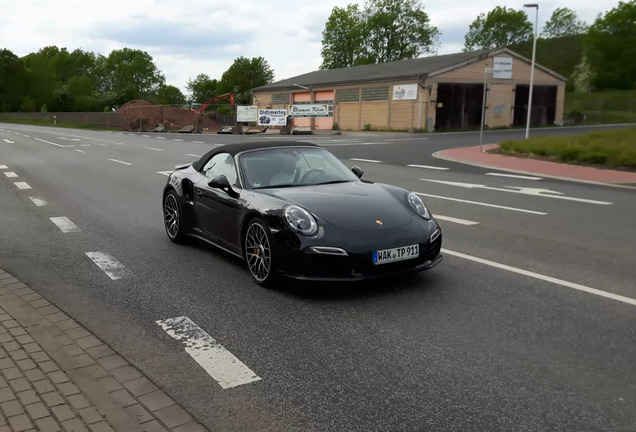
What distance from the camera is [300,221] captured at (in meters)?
5.38

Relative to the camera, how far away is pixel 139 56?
149 m

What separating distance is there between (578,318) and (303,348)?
2202 millimetres

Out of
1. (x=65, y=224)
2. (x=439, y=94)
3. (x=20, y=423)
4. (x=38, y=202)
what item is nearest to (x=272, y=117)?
(x=439, y=94)

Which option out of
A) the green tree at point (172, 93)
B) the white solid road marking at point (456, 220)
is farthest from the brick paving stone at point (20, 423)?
the green tree at point (172, 93)

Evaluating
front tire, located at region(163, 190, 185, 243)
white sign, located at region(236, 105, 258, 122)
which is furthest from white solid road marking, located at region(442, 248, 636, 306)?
white sign, located at region(236, 105, 258, 122)

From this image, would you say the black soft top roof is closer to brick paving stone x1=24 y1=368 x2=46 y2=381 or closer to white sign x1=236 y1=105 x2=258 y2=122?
brick paving stone x1=24 y1=368 x2=46 y2=381

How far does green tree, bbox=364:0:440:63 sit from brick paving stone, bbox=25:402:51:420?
324 ft

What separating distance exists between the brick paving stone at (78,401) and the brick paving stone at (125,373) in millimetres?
283

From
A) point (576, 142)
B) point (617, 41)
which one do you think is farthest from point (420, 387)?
point (617, 41)

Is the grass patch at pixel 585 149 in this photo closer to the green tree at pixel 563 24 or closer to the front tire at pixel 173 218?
the front tire at pixel 173 218

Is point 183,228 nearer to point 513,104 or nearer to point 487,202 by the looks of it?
point 487,202

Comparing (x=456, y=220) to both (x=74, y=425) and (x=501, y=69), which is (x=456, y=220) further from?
(x=501, y=69)

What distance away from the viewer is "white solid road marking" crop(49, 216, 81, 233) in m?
8.67

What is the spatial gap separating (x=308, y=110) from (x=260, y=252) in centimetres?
4259
